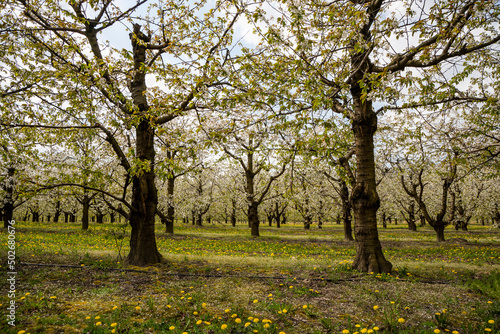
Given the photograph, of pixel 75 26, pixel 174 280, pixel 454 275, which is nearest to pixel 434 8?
pixel 454 275

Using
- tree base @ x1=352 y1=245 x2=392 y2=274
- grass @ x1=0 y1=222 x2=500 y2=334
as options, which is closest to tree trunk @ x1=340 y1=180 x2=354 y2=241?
grass @ x1=0 y1=222 x2=500 y2=334

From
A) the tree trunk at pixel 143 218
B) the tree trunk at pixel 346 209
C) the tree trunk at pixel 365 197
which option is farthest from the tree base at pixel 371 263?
the tree trunk at pixel 346 209

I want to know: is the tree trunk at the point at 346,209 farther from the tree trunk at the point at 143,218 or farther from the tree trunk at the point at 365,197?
the tree trunk at the point at 143,218

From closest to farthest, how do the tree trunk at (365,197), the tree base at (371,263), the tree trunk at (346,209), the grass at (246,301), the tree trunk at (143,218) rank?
the grass at (246,301) < the tree base at (371,263) < the tree trunk at (365,197) < the tree trunk at (143,218) < the tree trunk at (346,209)

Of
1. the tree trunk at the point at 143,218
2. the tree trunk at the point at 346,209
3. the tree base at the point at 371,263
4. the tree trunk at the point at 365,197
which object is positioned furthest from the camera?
the tree trunk at the point at 346,209

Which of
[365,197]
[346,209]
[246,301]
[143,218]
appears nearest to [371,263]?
[365,197]

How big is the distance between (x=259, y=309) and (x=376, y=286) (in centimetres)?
302

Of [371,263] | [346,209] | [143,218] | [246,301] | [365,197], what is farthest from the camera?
[346,209]

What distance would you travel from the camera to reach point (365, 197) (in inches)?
303

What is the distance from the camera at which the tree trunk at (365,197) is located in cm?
760

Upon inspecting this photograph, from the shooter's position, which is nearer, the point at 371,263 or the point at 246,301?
the point at 246,301

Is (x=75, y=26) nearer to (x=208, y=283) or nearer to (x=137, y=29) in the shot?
(x=137, y=29)

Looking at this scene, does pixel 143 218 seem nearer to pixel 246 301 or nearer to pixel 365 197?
pixel 246 301

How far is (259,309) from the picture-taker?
481cm
